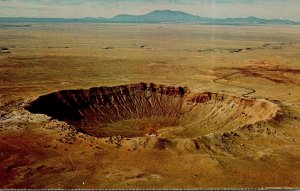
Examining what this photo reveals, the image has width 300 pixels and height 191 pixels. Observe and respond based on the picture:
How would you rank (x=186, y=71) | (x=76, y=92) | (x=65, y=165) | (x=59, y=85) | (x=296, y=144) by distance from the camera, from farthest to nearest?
1. (x=186, y=71)
2. (x=59, y=85)
3. (x=76, y=92)
4. (x=296, y=144)
5. (x=65, y=165)

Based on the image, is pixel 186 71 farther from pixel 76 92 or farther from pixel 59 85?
pixel 76 92

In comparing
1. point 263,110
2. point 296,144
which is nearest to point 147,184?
point 296,144

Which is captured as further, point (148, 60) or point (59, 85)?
point (148, 60)

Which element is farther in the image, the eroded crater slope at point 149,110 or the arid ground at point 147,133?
the eroded crater slope at point 149,110

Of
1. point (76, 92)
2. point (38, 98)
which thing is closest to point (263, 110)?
point (76, 92)

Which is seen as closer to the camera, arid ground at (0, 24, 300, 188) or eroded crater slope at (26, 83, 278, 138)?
arid ground at (0, 24, 300, 188)

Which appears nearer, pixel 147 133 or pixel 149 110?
pixel 147 133

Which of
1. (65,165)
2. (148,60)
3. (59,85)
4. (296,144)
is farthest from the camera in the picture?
(148,60)

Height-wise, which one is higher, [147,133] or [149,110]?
[149,110]
